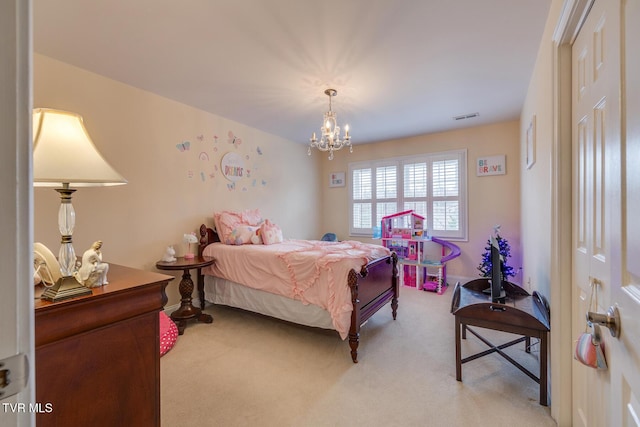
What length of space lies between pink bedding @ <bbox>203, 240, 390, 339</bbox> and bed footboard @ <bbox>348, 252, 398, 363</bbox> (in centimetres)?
5

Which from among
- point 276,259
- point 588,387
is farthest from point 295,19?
point 588,387

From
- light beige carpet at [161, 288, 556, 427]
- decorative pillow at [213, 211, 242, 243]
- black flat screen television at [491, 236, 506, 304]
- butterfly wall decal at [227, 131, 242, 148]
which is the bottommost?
light beige carpet at [161, 288, 556, 427]

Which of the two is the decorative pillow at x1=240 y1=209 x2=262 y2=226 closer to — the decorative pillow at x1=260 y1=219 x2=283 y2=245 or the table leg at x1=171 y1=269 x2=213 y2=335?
the decorative pillow at x1=260 y1=219 x2=283 y2=245

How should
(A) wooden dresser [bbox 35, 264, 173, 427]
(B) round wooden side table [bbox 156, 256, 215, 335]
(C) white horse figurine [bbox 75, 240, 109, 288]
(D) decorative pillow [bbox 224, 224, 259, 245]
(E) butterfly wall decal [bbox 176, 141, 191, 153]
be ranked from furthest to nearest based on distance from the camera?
(D) decorative pillow [bbox 224, 224, 259, 245]
(E) butterfly wall decal [bbox 176, 141, 191, 153]
(B) round wooden side table [bbox 156, 256, 215, 335]
(C) white horse figurine [bbox 75, 240, 109, 288]
(A) wooden dresser [bbox 35, 264, 173, 427]

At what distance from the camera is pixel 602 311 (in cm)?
96

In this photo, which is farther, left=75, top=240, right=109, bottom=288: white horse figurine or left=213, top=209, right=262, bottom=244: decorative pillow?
left=213, top=209, right=262, bottom=244: decorative pillow

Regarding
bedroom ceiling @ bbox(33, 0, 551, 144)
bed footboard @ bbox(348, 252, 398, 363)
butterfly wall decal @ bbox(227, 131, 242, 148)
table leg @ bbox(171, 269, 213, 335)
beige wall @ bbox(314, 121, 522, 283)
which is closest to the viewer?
bedroom ceiling @ bbox(33, 0, 551, 144)

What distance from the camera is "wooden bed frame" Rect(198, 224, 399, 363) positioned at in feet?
7.17

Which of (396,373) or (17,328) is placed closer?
(17,328)

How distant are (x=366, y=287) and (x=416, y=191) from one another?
285cm

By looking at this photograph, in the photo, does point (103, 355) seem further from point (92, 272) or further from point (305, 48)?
point (305, 48)

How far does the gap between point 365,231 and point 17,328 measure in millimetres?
5022

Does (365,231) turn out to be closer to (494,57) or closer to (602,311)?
(494,57)

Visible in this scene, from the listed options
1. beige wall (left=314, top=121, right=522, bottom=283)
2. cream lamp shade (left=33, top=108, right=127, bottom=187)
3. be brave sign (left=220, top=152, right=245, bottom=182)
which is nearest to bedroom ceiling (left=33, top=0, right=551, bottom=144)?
be brave sign (left=220, top=152, right=245, bottom=182)
